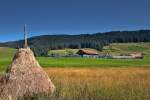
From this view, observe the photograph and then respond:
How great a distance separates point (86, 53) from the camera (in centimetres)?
19162

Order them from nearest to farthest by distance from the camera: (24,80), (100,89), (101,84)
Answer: (24,80) → (100,89) → (101,84)

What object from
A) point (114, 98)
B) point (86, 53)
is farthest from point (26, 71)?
point (86, 53)

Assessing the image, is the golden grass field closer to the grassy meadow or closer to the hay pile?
the grassy meadow

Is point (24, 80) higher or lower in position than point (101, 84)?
higher

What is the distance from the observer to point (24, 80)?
Answer: 50.6ft

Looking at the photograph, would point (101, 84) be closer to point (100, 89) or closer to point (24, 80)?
point (100, 89)

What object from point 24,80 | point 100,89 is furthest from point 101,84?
point 24,80

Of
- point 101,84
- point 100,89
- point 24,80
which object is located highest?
point 24,80

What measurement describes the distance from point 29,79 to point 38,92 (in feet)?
2.03

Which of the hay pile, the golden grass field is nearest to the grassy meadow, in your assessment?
the golden grass field

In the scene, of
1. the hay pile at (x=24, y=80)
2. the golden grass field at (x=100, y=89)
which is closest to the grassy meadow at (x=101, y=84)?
the golden grass field at (x=100, y=89)

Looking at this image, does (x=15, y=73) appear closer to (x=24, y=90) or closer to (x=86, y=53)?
(x=24, y=90)

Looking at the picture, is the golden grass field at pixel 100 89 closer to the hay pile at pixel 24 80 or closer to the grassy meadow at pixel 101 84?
the grassy meadow at pixel 101 84

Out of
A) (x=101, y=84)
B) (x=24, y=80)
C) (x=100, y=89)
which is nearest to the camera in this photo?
(x=24, y=80)
